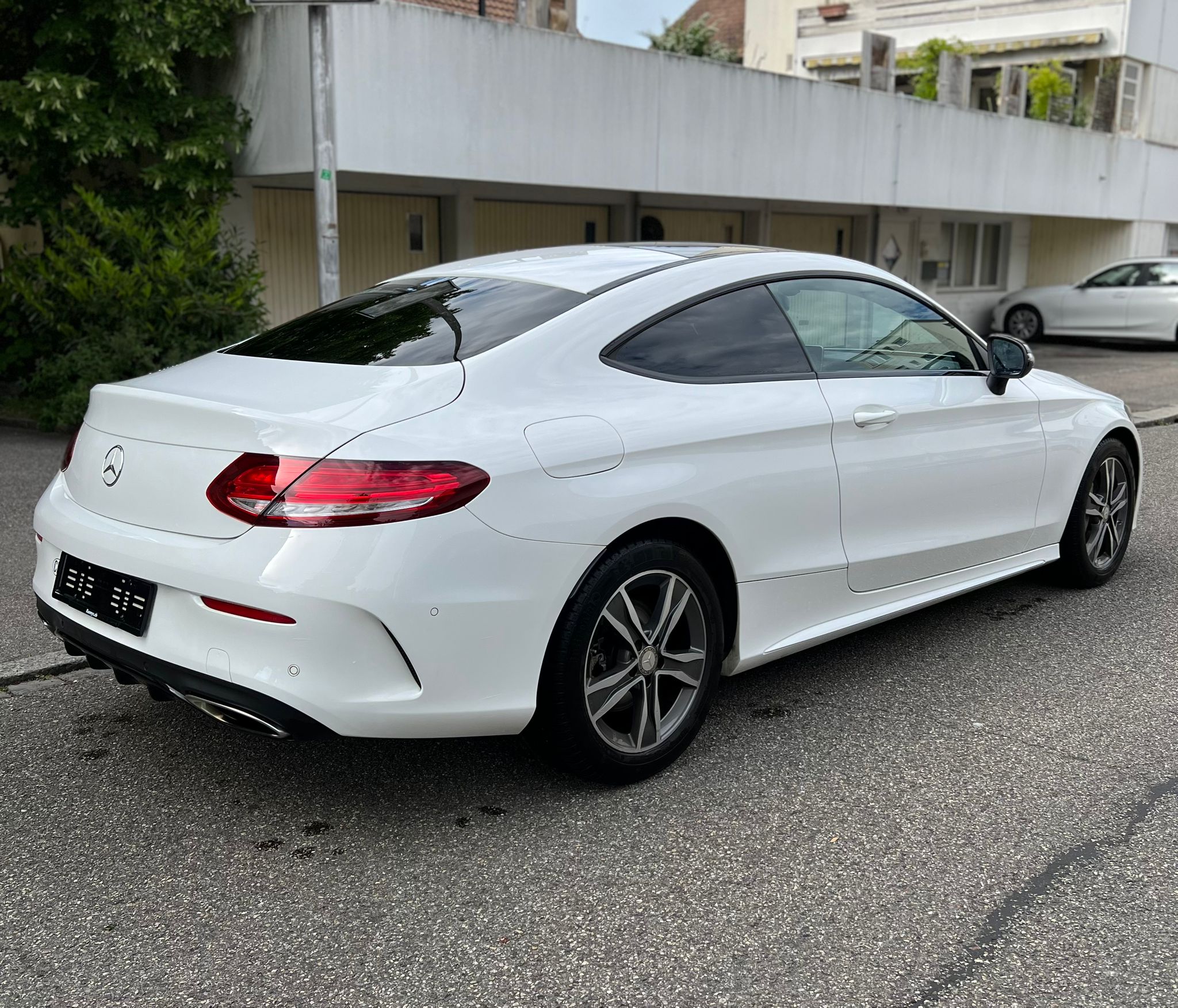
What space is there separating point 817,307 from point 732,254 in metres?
0.38

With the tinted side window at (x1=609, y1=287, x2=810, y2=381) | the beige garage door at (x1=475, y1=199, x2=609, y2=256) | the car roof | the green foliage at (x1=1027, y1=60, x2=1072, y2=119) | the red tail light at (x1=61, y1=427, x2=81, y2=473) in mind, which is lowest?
the red tail light at (x1=61, y1=427, x2=81, y2=473)

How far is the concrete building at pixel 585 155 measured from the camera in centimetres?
1032

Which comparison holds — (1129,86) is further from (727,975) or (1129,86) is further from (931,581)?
(727,975)

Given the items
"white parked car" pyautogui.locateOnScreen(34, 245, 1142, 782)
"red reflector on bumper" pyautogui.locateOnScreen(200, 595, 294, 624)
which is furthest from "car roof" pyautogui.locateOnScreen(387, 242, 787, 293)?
"red reflector on bumper" pyautogui.locateOnScreen(200, 595, 294, 624)

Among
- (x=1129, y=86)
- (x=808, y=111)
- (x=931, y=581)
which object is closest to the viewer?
(x=931, y=581)

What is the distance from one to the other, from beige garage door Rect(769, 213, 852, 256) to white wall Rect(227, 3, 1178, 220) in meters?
2.45

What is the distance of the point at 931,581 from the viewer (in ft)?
15.0

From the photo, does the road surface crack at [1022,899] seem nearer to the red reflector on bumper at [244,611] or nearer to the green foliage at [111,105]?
the red reflector on bumper at [244,611]

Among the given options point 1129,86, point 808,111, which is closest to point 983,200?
point 808,111

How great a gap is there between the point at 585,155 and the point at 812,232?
8.56 m

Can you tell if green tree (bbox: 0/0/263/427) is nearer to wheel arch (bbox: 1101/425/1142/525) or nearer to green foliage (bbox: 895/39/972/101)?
wheel arch (bbox: 1101/425/1142/525)

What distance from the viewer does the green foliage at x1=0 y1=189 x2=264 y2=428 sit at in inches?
360

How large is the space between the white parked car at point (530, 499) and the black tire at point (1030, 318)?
59.5ft

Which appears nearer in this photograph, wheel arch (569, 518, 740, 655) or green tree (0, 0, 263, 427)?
wheel arch (569, 518, 740, 655)
